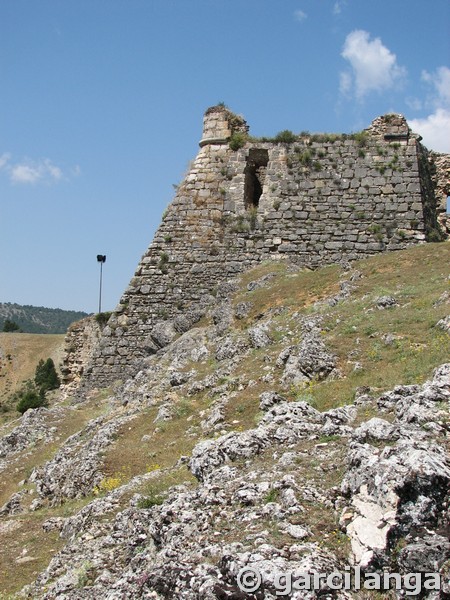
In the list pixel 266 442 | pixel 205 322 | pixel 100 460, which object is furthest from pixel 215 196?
pixel 266 442

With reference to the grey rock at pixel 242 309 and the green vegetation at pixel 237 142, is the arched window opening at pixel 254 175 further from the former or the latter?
the grey rock at pixel 242 309

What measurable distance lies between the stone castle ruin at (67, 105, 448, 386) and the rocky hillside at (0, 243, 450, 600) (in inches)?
103

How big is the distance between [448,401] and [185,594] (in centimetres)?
330

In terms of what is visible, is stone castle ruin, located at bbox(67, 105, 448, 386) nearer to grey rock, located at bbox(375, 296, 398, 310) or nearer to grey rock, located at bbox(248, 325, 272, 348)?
grey rock, located at bbox(248, 325, 272, 348)

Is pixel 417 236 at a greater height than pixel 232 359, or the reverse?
pixel 417 236

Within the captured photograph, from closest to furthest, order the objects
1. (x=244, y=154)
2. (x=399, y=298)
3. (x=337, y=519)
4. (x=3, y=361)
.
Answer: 1. (x=337, y=519)
2. (x=399, y=298)
3. (x=244, y=154)
4. (x=3, y=361)

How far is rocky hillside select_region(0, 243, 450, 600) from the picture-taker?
4.88 m

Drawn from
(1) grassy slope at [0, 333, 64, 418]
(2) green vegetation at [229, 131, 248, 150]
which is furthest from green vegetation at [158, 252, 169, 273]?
(1) grassy slope at [0, 333, 64, 418]

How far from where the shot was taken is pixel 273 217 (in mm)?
19891

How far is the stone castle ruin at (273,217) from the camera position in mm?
19375

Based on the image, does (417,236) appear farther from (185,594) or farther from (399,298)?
(185,594)

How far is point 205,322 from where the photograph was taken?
17625mm

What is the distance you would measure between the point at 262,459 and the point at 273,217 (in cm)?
1368

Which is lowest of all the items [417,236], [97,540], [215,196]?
[97,540]
